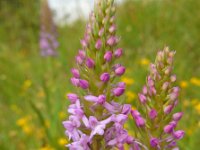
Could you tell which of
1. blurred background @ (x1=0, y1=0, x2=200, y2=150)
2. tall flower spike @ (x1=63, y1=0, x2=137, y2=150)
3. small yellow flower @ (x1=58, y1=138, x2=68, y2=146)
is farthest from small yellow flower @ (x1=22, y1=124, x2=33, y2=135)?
tall flower spike @ (x1=63, y1=0, x2=137, y2=150)

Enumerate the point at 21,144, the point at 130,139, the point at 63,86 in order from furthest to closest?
the point at 63,86 → the point at 21,144 → the point at 130,139

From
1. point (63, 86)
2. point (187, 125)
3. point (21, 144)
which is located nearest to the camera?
point (187, 125)

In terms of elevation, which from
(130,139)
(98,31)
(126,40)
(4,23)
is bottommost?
(130,139)

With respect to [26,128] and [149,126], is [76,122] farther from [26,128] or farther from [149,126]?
[26,128]

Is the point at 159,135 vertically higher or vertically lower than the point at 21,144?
lower

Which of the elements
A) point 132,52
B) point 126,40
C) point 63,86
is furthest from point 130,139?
point 126,40

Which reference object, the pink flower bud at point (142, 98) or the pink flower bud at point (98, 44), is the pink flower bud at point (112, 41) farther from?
the pink flower bud at point (142, 98)
